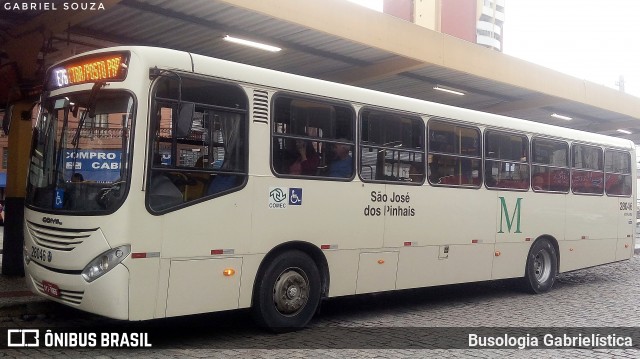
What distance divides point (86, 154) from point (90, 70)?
0.98 metres

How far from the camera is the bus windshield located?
624cm

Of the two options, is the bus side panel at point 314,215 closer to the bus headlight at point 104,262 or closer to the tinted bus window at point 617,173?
the bus headlight at point 104,262

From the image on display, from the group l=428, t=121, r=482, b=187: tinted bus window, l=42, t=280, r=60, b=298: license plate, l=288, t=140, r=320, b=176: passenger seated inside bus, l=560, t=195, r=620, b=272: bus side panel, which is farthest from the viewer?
l=560, t=195, r=620, b=272: bus side panel

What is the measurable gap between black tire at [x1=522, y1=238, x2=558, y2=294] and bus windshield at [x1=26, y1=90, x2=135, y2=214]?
309 inches

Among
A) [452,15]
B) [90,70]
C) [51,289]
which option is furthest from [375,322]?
[452,15]

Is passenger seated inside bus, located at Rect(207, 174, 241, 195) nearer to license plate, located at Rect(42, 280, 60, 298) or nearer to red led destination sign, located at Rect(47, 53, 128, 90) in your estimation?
red led destination sign, located at Rect(47, 53, 128, 90)

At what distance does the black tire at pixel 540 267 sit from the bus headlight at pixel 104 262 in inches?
304

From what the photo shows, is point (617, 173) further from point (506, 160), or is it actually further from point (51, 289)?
point (51, 289)

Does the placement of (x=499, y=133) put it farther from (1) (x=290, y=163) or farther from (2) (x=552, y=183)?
(1) (x=290, y=163)

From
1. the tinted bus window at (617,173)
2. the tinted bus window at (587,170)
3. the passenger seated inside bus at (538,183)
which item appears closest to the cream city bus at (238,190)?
the passenger seated inside bus at (538,183)

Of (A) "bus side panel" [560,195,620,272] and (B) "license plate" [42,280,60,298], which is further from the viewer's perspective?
(A) "bus side panel" [560,195,620,272]

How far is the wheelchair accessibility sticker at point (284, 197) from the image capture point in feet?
24.1

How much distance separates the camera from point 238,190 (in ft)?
23.0

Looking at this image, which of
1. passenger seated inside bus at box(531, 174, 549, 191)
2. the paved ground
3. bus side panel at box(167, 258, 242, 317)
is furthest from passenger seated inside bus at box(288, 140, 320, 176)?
passenger seated inside bus at box(531, 174, 549, 191)
